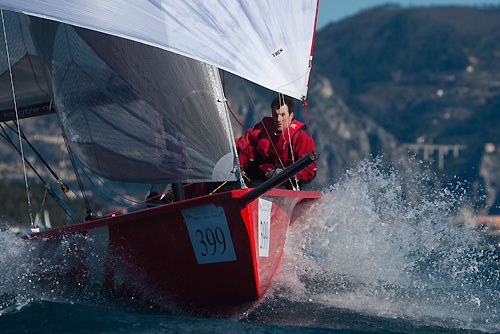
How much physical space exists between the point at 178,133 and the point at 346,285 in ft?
5.85

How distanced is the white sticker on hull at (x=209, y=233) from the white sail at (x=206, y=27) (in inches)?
35.1

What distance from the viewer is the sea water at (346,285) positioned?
4.76m

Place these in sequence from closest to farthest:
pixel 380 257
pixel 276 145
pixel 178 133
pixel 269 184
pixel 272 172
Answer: pixel 269 184
pixel 178 133
pixel 272 172
pixel 276 145
pixel 380 257

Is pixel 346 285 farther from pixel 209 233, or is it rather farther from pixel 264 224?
pixel 209 233

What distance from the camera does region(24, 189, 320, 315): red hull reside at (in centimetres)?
479

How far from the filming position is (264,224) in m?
5.07

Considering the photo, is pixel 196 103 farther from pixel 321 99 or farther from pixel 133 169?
pixel 321 99

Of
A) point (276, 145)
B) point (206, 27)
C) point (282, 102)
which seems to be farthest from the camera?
point (276, 145)

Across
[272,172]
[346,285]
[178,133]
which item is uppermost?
[178,133]

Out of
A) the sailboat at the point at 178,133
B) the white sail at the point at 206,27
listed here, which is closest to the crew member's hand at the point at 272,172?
the sailboat at the point at 178,133

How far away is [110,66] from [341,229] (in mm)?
2391

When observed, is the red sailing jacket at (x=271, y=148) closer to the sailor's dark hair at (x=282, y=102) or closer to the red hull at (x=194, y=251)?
the sailor's dark hair at (x=282, y=102)

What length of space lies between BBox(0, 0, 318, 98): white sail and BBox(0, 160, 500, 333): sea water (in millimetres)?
1499

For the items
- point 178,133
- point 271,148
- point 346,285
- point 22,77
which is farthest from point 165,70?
point 22,77
